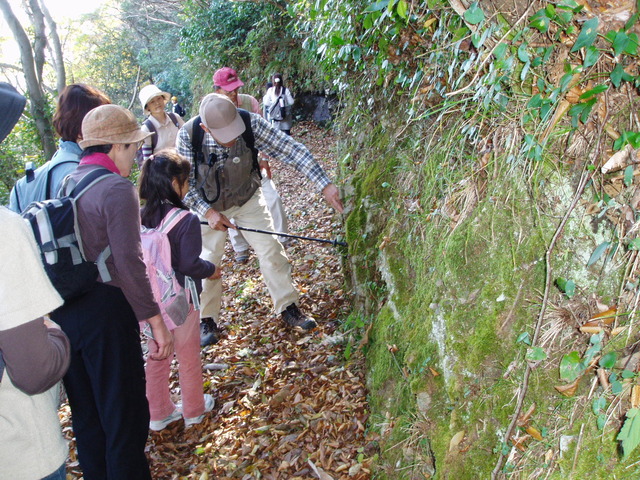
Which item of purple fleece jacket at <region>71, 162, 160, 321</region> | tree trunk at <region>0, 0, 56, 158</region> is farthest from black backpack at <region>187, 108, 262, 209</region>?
tree trunk at <region>0, 0, 56, 158</region>

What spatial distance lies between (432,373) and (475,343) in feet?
1.32

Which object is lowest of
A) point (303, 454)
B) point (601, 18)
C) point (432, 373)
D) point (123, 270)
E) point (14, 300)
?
point (303, 454)

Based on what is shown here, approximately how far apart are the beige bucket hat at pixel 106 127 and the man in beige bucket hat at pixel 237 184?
1470 mm

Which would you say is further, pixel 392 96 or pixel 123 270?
pixel 392 96

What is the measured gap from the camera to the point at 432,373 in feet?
8.84

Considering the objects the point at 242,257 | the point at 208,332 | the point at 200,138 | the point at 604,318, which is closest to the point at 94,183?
the point at 200,138

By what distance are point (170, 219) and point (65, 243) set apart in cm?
112

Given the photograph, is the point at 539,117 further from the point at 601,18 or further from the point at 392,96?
the point at 392,96

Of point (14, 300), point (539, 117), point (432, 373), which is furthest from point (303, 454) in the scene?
point (539, 117)

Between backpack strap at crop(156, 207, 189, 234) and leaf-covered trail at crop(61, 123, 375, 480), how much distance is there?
5.60ft

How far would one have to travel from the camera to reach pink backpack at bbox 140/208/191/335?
3354mm

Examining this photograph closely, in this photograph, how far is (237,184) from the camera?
466 centimetres

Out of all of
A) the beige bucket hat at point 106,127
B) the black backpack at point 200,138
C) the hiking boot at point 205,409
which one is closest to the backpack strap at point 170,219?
the beige bucket hat at point 106,127

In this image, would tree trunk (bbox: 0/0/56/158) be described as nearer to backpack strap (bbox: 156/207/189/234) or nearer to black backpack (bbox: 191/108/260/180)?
black backpack (bbox: 191/108/260/180)
